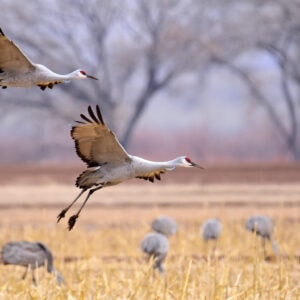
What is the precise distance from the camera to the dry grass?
5.55 m

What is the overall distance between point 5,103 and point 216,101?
31.7 m

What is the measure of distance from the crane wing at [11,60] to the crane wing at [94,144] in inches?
9.0

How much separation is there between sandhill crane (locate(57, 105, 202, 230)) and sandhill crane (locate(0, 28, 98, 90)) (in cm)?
13

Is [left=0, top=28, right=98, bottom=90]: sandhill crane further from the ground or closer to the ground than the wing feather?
further from the ground

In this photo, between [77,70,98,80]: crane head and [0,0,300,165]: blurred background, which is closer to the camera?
[77,70,98,80]: crane head

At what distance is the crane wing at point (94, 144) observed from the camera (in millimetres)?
3348

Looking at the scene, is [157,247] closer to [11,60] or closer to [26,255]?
[26,255]

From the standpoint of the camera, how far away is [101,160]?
337 centimetres

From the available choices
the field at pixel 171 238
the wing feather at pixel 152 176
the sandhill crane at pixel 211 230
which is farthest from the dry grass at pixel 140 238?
the wing feather at pixel 152 176

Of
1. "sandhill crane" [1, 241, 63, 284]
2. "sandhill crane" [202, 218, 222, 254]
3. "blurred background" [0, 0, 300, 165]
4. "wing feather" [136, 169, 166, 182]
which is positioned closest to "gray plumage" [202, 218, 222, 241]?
"sandhill crane" [202, 218, 222, 254]

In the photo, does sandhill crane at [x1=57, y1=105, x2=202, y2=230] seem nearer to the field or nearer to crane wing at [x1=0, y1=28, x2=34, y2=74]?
crane wing at [x1=0, y1=28, x2=34, y2=74]

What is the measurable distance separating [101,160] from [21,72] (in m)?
0.35

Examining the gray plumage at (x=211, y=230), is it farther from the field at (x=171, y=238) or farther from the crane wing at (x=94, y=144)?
the crane wing at (x=94, y=144)

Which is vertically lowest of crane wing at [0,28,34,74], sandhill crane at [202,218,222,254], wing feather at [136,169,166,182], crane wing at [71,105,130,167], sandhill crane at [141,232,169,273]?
wing feather at [136,169,166,182]
